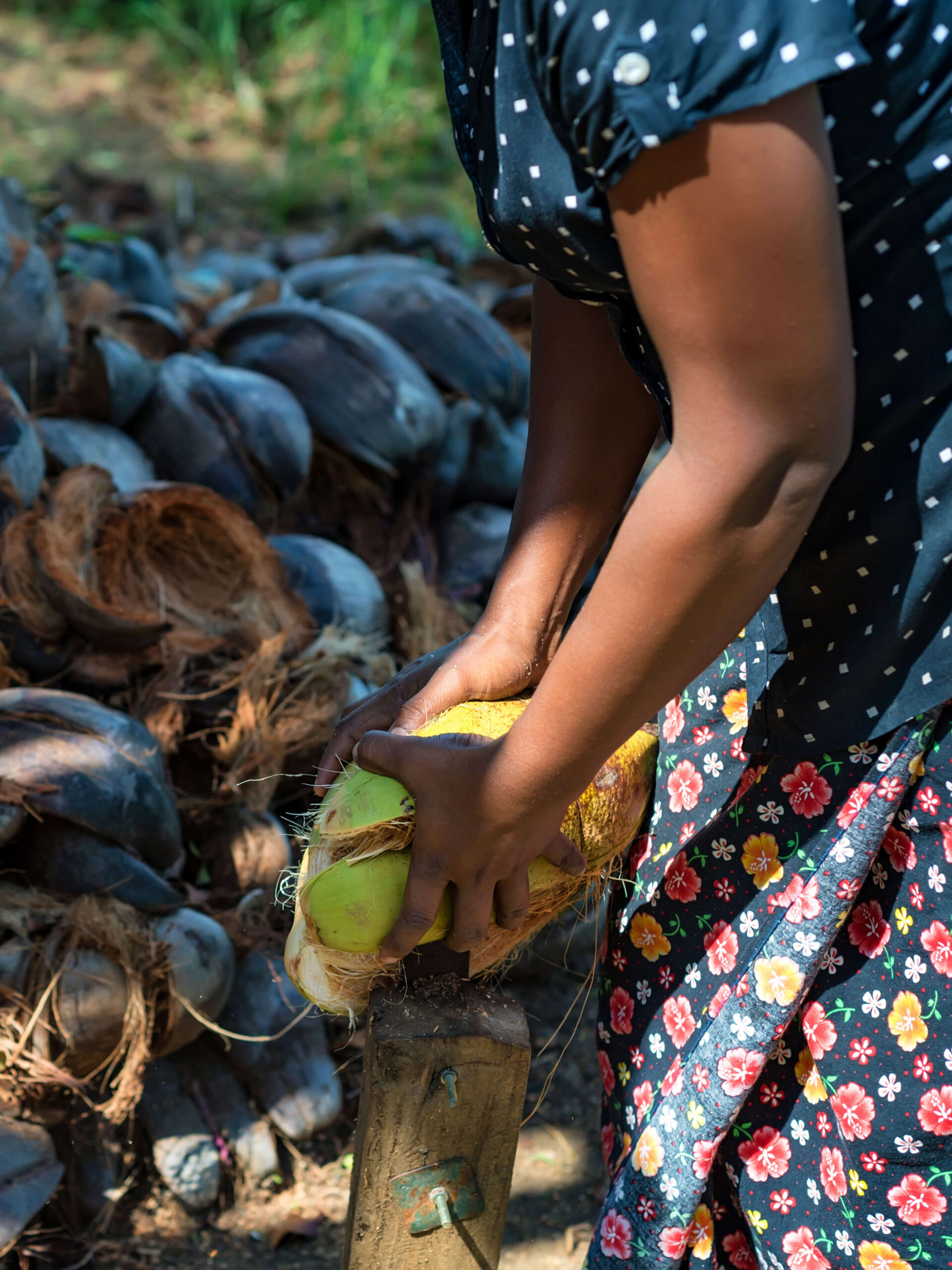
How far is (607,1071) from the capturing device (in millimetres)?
1181

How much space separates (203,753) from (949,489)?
5.33ft

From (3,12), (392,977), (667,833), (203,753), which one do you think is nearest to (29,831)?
(203,753)

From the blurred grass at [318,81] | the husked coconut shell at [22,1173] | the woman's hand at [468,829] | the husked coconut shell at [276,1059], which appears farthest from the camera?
the blurred grass at [318,81]

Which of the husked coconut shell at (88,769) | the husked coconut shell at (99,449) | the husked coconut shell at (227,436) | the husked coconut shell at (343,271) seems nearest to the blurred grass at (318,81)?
the husked coconut shell at (343,271)

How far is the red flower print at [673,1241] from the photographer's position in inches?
40.5

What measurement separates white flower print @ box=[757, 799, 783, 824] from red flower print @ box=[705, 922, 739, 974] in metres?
0.11

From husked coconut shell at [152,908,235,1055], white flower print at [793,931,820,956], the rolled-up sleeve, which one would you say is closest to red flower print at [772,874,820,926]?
white flower print at [793,931,820,956]

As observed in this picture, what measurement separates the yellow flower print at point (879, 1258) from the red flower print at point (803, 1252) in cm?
4

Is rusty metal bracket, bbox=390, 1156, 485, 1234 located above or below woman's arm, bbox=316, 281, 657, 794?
below

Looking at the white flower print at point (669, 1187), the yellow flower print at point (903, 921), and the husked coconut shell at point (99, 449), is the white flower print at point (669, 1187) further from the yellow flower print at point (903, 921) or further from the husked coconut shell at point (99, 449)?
the husked coconut shell at point (99, 449)

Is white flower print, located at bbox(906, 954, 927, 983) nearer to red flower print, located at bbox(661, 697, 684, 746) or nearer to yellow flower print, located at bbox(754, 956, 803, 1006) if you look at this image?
yellow flower print, located at bbox(754, 956, 803, 1006)

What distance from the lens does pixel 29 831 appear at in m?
1.73

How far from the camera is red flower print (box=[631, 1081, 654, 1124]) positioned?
109 cm

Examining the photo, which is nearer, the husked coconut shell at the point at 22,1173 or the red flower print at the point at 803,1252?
the red flower print at the point at 803,1252
